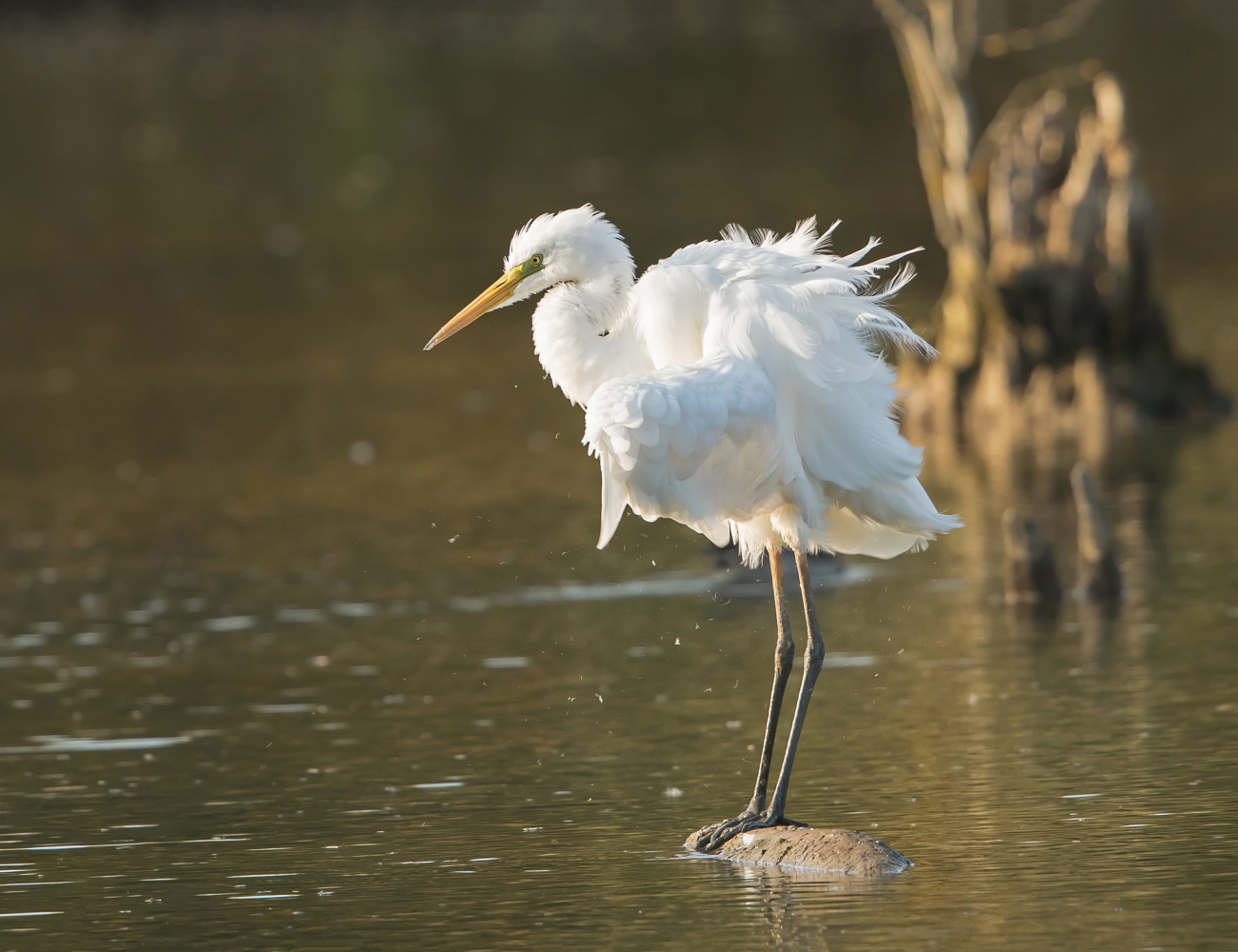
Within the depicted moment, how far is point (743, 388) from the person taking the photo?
921 centimetres

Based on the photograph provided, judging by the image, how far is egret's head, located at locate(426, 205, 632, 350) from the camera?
33.1 ft

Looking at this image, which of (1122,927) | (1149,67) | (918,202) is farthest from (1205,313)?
(1149,67)

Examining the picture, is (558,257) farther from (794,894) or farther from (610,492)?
(794,894)

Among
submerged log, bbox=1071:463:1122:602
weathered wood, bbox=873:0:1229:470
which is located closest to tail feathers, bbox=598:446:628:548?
submerged log, bbox=1071:463:1122:602

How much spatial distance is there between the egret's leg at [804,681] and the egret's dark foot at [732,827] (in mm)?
28

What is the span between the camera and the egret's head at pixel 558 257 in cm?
1009

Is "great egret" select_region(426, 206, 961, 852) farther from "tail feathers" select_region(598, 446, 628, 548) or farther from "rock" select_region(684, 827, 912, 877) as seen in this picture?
"rock" select_region(684, 827, 912, 877)

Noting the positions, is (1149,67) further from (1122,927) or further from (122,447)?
(1122,927)

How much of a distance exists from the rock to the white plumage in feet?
4.35

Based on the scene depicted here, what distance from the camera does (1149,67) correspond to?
56.2 metres

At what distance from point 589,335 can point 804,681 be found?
1.81 m

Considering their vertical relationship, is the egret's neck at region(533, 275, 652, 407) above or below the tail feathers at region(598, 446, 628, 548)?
above

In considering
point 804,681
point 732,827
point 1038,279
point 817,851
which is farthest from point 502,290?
point 1038,279

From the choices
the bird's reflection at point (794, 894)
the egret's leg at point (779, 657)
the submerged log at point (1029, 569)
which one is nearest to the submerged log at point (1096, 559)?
the submerged log at point (1029, 569)
